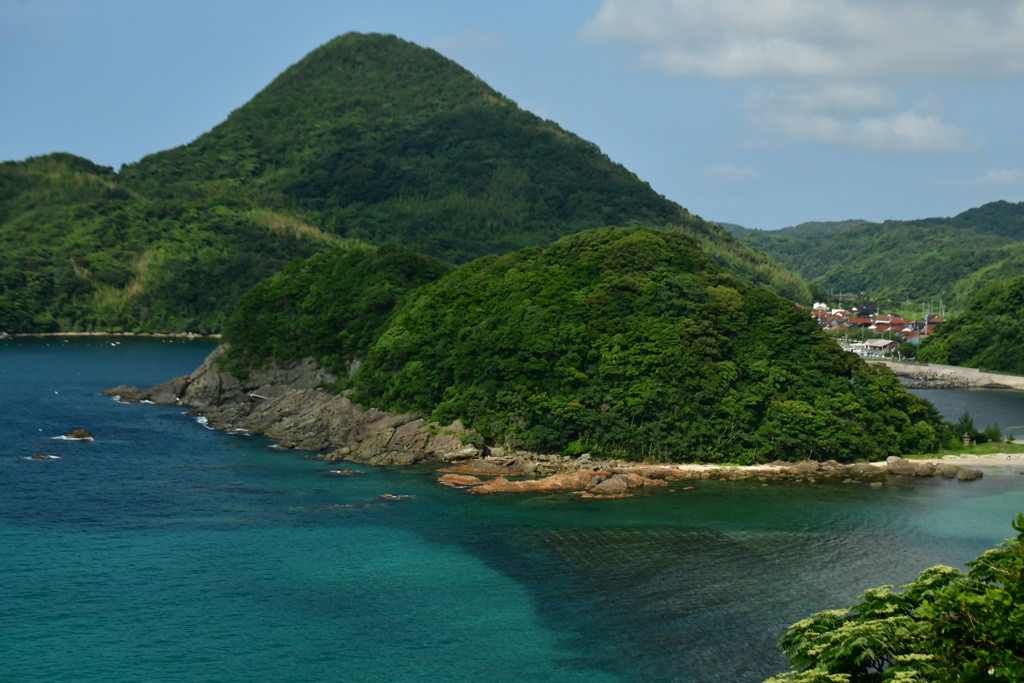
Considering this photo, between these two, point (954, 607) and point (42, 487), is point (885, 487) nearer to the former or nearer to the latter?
point (954, 607)

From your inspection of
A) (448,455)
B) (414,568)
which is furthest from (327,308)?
(414,568)

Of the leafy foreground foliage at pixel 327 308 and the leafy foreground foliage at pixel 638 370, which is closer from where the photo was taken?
the leafy foreground foliage at pixel 638 370

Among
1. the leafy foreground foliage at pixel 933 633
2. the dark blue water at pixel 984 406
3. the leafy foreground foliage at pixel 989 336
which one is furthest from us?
the leafy foreground foliage at pixel 989 336

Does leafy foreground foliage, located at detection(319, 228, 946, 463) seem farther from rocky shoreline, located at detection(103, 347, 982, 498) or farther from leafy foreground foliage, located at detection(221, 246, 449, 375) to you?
leafy foreground foliage, located at detection(221, 246, 449, 375)

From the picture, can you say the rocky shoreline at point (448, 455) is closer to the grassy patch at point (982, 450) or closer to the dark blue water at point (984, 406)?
the grassy patch at point (982, 450)

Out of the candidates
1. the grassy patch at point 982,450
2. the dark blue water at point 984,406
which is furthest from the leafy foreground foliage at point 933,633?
the dark blue water at point 984,406

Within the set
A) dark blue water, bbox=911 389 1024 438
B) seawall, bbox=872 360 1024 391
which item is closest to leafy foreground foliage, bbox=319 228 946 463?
dark blue water, bbox=911 389 1024 438

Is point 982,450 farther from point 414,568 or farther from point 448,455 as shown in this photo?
point 414,568
